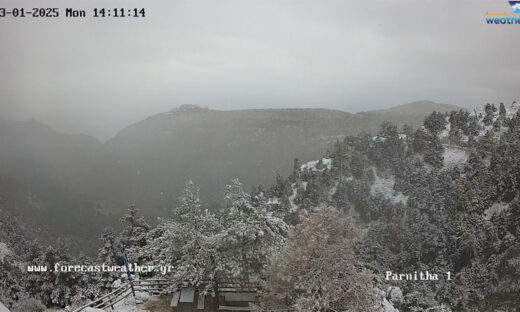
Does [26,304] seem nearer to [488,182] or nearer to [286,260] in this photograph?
[286,260]

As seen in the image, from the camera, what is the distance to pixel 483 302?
→ 32719 millimetres

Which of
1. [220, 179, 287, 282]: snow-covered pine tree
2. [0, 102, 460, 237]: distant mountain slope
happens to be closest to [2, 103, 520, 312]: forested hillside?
[220, 179, 287, 282]: snow-covered pine tree

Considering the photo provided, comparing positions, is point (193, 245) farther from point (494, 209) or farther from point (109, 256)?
point (494, 209)

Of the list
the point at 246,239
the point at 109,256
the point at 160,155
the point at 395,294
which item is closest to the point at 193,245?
the point at 246,239

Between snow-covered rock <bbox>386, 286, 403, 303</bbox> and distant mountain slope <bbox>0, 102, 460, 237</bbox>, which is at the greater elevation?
distant mountain slope <bbox>0, 102, 460, 237</bbox>

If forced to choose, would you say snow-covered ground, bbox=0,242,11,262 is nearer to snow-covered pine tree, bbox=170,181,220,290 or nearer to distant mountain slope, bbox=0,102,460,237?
distant mountain slope, bbox=0,102,460,237

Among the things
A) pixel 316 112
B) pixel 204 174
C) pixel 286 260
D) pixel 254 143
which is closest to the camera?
pixel 286 260

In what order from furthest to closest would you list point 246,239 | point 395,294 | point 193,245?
point 395,294 < point 193,245 < point 246,239

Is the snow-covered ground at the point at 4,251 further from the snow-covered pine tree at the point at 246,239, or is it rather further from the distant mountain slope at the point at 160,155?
the snow-covered pine tree at the point at 246,239

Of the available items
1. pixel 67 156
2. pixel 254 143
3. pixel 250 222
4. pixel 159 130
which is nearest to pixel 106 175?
pixel 67 156

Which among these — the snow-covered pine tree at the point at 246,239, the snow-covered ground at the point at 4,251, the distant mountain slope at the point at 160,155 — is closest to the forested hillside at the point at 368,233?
the snow-covered pine tree at the point at 246,239

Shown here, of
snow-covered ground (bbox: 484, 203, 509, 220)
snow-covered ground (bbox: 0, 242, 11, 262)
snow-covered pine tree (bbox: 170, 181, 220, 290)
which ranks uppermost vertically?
snow-covered pine tree (bbox: 170, 181, 220, 290)

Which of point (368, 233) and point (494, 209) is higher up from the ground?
point (494, 209)

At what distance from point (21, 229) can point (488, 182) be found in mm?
60043
